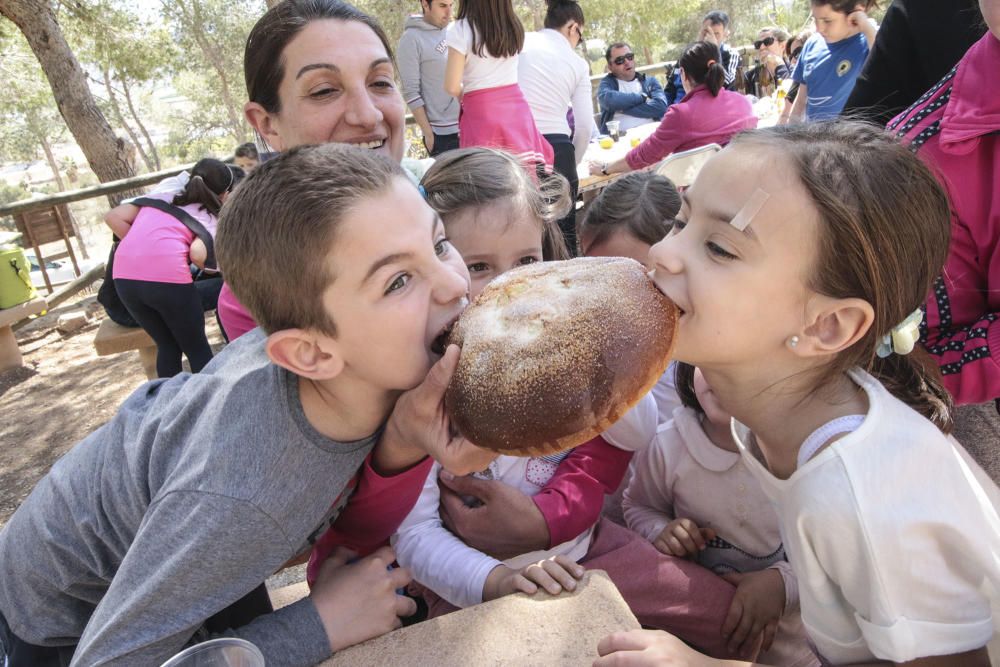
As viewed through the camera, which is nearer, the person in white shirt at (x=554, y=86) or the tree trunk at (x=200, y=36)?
the person in white shirt at (x=554, y=86)

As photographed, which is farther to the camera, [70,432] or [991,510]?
[70,432]

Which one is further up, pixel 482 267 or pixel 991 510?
pixel 482 267

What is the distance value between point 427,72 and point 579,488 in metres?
4.95

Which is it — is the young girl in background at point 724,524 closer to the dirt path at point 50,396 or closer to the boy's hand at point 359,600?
the boy's hand at point 359,600

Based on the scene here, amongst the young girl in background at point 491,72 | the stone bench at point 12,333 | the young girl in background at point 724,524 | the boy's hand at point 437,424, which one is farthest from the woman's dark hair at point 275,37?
the stone bench at point 12,333

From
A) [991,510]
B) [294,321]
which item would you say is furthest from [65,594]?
[991,510]

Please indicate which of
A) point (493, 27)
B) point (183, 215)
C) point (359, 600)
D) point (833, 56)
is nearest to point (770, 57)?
point (833, 56)

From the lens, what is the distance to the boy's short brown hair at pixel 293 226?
1188 millimetres

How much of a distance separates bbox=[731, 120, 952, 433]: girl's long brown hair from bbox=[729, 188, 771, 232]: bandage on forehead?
95 millimetres

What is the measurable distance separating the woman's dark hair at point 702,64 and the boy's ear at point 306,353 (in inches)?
193

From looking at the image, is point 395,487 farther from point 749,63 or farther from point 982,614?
point 749,63

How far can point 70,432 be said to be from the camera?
5.50m

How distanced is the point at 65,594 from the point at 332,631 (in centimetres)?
69

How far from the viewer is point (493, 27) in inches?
167
